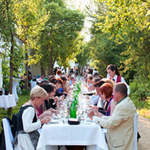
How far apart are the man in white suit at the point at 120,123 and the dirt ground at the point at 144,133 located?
2152 mm

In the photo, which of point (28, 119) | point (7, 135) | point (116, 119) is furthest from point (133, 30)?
point (7, 135)

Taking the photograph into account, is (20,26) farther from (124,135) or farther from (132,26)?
(124,135)

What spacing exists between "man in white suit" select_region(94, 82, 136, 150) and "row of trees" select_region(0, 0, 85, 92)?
5720 millimetres

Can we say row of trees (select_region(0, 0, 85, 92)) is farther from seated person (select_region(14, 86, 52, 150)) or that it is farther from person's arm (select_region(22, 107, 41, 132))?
person's arm (select_region(22, 107, 41, 132))

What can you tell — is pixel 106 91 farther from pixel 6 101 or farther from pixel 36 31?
pixel 36 31

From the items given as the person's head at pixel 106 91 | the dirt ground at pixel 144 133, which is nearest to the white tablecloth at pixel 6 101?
the dirt ground at pixel 144 133

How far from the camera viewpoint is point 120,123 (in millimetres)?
3961

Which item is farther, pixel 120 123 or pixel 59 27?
pixel 59 27

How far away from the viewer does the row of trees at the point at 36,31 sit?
895 centimetres

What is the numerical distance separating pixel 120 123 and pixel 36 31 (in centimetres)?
821

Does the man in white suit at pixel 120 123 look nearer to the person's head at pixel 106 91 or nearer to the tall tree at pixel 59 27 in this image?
the person's head at pixel 106 91

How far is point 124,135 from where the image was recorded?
156 inches

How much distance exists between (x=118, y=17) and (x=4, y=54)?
17.5ft

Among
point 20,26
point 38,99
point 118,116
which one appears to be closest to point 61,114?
point 38,99
